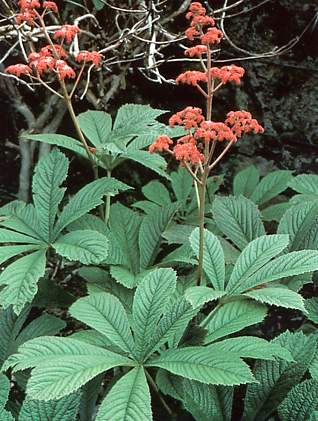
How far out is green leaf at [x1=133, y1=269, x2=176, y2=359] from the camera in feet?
3.64

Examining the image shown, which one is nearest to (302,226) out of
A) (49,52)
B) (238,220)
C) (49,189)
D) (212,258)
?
(238,220)

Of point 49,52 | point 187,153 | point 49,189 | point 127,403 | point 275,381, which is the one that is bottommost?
point 275,381

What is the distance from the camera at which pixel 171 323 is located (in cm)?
112

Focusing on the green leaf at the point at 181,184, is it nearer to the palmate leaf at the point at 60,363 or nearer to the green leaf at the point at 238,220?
the green leaf at the point at 238,220

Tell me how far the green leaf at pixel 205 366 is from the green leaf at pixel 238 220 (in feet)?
1.39

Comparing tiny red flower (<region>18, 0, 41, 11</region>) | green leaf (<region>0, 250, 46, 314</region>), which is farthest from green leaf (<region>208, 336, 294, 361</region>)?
tiny red flower (<region>18, 0, 41, 11</region>)

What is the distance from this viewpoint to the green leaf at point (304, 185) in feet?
5.20

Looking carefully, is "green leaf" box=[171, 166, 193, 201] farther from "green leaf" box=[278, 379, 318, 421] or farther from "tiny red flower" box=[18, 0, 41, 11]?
"green leaf" box=[278, 379, 318, 421]

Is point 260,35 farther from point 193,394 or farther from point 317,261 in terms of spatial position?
point 193,394

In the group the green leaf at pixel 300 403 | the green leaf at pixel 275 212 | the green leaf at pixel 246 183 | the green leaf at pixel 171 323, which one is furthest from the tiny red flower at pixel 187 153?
the green leaf at pixel 246 183

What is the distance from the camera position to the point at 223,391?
117 cm

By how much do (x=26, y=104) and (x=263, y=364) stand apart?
1371 mm

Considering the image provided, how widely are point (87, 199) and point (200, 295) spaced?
1.36 feet

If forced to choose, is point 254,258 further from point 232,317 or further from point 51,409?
point 51,409
